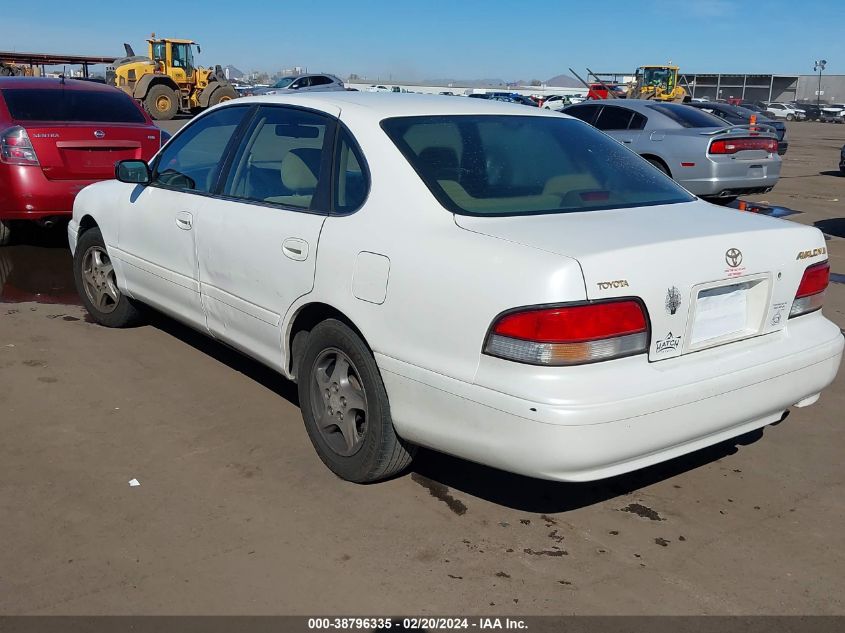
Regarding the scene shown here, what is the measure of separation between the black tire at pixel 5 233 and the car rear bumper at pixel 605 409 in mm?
6410

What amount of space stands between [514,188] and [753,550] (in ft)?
5.54

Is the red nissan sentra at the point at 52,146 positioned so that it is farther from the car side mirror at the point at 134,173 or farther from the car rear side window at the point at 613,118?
the car rear side window at the point at 613,118

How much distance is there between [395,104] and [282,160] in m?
0.62

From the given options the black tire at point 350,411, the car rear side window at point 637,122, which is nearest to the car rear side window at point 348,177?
the black tire at point 350,411

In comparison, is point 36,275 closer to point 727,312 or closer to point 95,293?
point 95,293

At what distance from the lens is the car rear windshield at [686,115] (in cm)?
1188

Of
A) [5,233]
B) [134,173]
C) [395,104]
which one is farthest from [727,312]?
[5,233]

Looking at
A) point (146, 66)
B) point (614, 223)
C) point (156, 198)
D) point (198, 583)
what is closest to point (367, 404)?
point (198, 583)

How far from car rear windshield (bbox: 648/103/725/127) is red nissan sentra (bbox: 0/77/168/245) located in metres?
7.26

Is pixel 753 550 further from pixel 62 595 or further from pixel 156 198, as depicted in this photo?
pixel 156 198

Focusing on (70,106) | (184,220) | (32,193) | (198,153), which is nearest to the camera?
(184,220)

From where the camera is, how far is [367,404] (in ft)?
11.3

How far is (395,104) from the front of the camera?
3.95m

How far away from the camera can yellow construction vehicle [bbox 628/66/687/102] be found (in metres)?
42.1
